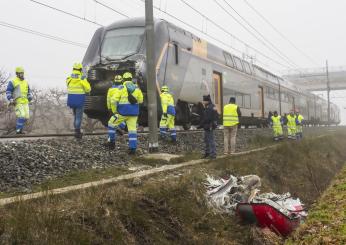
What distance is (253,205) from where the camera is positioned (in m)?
6.78

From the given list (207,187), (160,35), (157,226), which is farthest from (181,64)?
(157,226)

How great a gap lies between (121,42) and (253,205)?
8.28m

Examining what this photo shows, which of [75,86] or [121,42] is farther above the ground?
[121,42]

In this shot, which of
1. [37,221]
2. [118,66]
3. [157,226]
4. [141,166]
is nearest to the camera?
[37,221]

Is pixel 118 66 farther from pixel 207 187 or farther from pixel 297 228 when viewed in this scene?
pixel 297 228

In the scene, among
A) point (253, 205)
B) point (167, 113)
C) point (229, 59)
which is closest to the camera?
point (253, 205)

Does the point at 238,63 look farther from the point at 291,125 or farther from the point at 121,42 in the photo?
the point at 121,42

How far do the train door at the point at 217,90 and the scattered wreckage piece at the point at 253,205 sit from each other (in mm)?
10130

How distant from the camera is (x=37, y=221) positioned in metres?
4.02

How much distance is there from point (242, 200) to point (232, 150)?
5822mm

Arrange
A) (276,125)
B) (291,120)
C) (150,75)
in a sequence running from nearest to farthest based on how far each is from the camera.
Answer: (150,75), (276,125), (291,120)

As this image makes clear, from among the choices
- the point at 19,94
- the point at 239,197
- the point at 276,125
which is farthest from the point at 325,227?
the point at 276,125

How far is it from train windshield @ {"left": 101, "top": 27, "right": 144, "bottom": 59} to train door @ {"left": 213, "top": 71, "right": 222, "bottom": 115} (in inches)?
209

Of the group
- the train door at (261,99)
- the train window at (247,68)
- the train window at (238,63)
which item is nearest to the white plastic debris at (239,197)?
the train window at (238,63)
